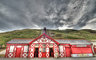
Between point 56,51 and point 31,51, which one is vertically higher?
point 31,51

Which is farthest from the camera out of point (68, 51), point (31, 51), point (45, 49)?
point (68, 51)

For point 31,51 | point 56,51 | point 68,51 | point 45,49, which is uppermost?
point 45,49

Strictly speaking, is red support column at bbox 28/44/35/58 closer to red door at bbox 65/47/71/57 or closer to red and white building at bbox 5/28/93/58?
red and white building at bbox 5/28/93/58

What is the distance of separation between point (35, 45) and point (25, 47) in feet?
8.58

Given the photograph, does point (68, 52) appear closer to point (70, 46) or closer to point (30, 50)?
point (70, 46)

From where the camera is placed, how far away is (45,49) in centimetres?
1297

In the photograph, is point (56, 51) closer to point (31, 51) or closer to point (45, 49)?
point (45, 49)

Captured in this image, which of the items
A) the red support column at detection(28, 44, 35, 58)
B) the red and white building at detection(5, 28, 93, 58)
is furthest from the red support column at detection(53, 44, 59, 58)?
the red support column at detection(28, 44, 35, 58)

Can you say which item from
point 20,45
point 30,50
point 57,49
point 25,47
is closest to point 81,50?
point 57,49

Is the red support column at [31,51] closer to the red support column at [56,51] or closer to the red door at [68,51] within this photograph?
the red support column at [56,51]

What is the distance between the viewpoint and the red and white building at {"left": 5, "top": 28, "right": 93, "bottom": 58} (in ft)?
41.8

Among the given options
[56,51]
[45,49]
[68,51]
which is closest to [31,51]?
[45,49]

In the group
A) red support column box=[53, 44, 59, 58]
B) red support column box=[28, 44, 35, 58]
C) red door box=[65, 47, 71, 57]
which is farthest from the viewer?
red door box=[65, 47, 71, 57]

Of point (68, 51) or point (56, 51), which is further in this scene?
point (68, 51)
